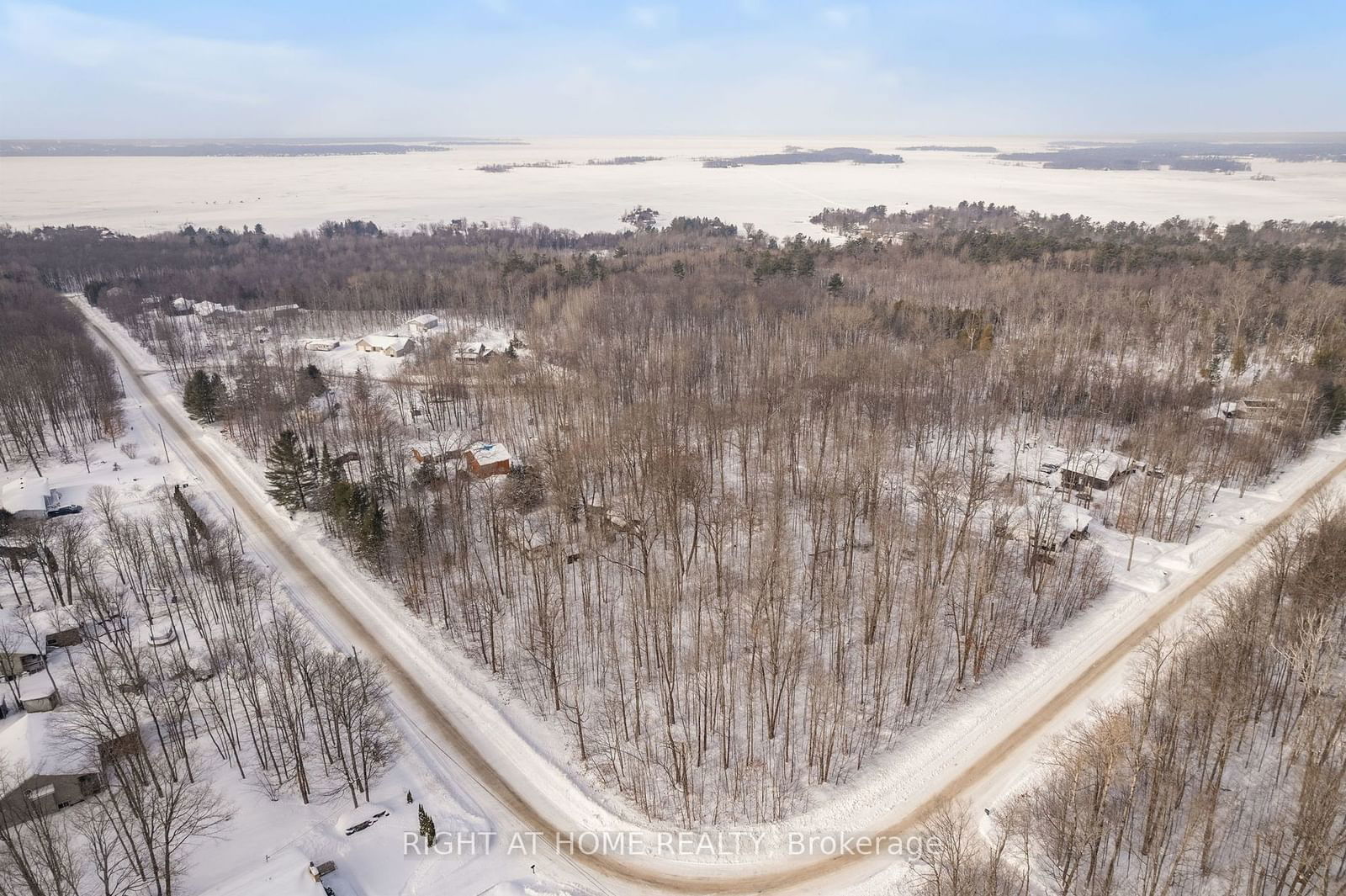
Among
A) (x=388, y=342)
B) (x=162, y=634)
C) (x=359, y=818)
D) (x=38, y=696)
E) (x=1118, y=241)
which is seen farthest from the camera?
(x=1118, y=241)

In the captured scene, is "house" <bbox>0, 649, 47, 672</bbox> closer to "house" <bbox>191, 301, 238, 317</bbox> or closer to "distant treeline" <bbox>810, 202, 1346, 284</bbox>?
"house" <bbox>191, 301, 238, 317</bbox>

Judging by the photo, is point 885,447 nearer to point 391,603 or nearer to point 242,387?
point 391,603

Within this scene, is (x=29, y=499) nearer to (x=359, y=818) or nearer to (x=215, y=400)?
(x=215, y=400)

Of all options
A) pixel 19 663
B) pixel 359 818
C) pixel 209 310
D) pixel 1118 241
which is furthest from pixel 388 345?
pixel 1118 241

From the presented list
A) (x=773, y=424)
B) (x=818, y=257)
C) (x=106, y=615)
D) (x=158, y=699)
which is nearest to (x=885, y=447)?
(x=773, y=424)

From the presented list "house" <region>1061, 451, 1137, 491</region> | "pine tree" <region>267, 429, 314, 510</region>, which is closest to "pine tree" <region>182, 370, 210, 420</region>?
"pine tree" <region>267, 429, 314, 510</region>

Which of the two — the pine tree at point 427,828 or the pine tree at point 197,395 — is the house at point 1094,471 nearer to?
the pine tree at point 427,828
